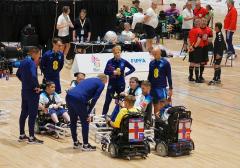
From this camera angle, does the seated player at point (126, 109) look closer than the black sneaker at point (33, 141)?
Yes

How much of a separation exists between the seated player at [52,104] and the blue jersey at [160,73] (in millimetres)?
2056

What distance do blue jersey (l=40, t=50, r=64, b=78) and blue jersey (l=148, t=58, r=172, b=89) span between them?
96.6 inches

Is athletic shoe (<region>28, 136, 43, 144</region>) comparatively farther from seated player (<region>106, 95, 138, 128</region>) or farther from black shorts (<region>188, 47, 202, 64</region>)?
black shorts (<region>188, 47, 202, 64</region>)

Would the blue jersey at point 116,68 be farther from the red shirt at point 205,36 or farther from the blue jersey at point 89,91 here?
the red shirt at point 205,36

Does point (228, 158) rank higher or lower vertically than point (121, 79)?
lower

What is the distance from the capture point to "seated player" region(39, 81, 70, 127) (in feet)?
51.2

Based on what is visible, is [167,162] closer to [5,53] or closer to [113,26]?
[5,53]

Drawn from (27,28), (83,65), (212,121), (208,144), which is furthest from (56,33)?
(208,144)

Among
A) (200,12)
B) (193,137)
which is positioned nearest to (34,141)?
(193,137)

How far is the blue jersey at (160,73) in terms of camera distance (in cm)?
1598

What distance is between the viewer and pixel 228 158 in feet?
46.9

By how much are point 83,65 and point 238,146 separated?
22.4ft

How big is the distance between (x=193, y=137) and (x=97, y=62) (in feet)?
19.1

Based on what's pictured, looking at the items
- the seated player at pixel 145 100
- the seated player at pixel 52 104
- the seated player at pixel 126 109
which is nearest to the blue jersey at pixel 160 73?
the seated player at pixel 145 100
